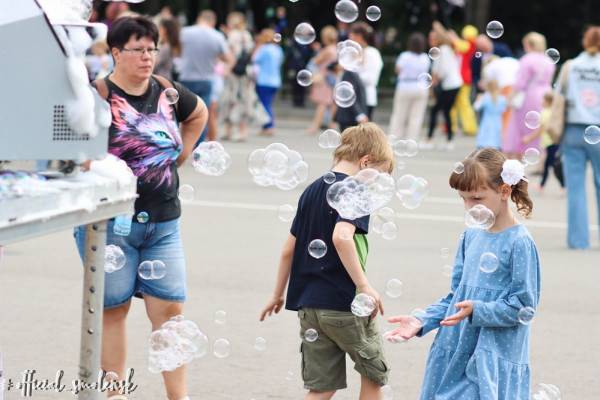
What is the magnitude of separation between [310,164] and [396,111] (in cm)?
282

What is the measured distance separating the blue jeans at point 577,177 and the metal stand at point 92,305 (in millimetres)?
6212

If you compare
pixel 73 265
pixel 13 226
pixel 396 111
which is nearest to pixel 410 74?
pixel 396 111

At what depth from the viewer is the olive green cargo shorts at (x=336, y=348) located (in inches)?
187

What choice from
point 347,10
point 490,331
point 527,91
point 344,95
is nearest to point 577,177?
point 344,95

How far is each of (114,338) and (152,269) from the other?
1.10 feet

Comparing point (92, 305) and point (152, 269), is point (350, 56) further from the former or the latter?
point (92, 305)

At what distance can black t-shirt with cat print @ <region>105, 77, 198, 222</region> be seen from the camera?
5.05 metres

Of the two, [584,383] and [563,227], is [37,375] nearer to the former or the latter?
[584,383]

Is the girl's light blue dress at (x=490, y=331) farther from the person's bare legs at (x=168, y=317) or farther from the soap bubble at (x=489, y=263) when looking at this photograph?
the person's bare legs at (x=168, y=317)

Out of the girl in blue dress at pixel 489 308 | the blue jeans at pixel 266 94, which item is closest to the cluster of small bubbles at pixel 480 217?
the girl in blue dress at pixel 489 308

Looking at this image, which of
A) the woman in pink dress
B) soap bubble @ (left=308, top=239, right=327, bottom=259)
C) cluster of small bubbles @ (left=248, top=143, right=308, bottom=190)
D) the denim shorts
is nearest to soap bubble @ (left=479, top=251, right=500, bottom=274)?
soap bubble @ (left=308, top=239, right=327, bottom=259)

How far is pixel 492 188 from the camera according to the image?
4367 mm

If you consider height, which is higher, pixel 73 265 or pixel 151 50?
pixel 151 50

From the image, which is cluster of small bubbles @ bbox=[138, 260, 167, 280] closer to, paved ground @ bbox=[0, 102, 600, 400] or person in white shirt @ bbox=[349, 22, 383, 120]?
paved ground @ bbox=[0, 102, 600, 400]
